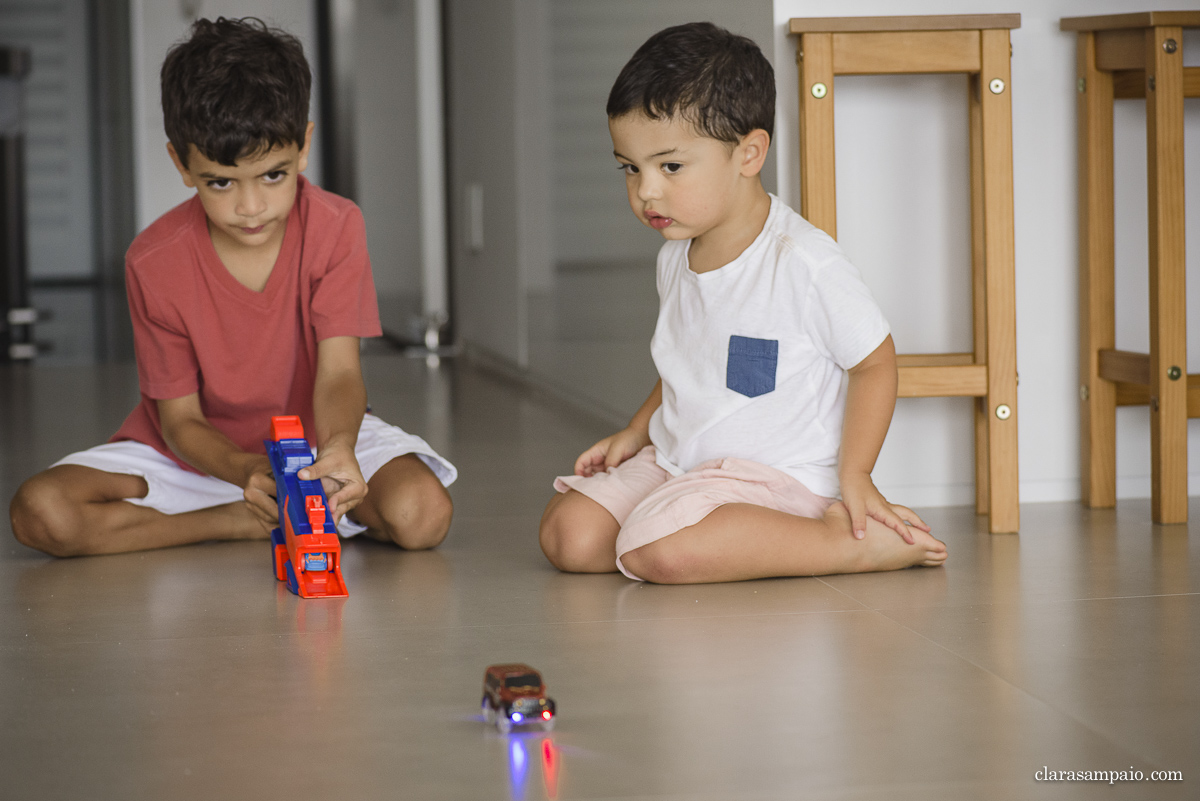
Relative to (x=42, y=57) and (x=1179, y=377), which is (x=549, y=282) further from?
(x=42, y=57)

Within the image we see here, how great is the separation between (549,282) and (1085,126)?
1.72 m

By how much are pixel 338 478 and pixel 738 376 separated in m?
0.42

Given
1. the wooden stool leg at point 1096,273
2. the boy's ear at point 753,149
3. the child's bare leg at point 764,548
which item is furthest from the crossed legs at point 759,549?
the wooden stool leg at point 1096,273

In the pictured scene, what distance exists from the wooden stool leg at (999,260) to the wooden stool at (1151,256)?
Answer: 169 millimetres

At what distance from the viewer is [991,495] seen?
152 cm

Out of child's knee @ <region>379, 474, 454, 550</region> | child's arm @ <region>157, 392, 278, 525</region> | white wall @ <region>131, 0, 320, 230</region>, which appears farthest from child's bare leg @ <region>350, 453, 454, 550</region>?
white wall @ <region>131, 0, 320, 230</region>

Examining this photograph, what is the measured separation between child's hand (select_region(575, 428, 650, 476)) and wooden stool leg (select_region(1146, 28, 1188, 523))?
0.61m

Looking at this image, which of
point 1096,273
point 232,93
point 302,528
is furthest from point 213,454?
point 1096,273

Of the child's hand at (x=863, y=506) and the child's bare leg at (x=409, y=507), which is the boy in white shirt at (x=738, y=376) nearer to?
the child's hand at (x=863, y=506)

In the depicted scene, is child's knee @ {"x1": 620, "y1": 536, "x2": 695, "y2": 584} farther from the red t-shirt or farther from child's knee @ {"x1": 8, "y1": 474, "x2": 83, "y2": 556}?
child's knee @ {"x1": 8, "y1": 474, "x2": 83, "y2": 556}

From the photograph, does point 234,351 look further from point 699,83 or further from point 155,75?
point 155,75

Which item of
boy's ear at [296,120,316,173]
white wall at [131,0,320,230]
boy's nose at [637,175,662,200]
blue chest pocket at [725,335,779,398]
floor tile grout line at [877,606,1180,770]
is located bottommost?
floor tile grout line at [877,606,1180,770]

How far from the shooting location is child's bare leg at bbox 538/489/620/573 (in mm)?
1334

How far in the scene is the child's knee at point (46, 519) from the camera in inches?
56.5
